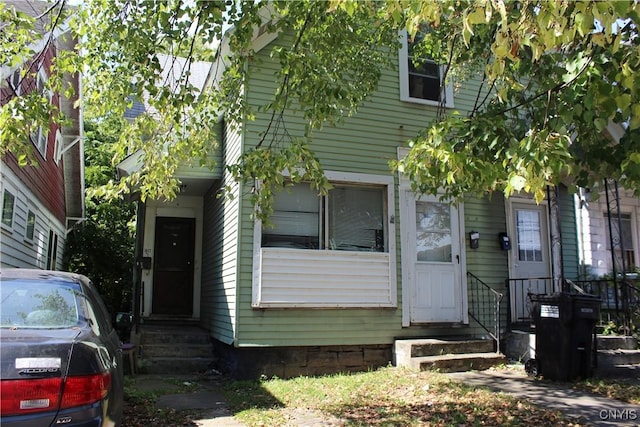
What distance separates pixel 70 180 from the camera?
16219mm

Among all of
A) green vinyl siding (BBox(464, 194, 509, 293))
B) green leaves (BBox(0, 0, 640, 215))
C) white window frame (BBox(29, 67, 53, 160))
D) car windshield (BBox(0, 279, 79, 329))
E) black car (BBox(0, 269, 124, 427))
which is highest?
white window frame (BBox(29, 67, 53, 160))

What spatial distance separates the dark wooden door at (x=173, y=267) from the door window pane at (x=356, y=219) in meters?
4.56

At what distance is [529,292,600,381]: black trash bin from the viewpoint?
6.96 meters

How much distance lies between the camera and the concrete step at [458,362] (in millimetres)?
7551

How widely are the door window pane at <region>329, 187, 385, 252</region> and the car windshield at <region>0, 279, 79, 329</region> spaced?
16.7 ft

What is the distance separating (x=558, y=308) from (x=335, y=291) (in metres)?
3.26

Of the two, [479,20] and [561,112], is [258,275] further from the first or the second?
[479,20]

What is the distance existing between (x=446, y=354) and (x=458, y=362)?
324 mm

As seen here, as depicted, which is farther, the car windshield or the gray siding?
the gray siding

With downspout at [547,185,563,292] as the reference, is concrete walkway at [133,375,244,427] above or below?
below

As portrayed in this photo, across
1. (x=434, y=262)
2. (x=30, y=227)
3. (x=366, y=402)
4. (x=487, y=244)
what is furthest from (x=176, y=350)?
(x=487, y=244)

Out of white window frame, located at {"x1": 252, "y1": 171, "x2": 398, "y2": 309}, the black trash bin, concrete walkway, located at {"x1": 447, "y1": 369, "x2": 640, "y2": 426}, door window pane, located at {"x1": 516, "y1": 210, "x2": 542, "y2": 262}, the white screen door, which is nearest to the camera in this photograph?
concrete walkway, located at {"x1": 447, "y1": 369, "x2": 640, "y2": 426}

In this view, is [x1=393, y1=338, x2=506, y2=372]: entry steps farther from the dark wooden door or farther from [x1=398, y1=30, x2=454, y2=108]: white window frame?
the dark wooden door

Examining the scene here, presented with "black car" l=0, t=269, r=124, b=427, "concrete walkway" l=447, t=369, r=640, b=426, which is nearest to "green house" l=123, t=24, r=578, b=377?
"concrete walkway" l=447, t=369, r=640, b=426
